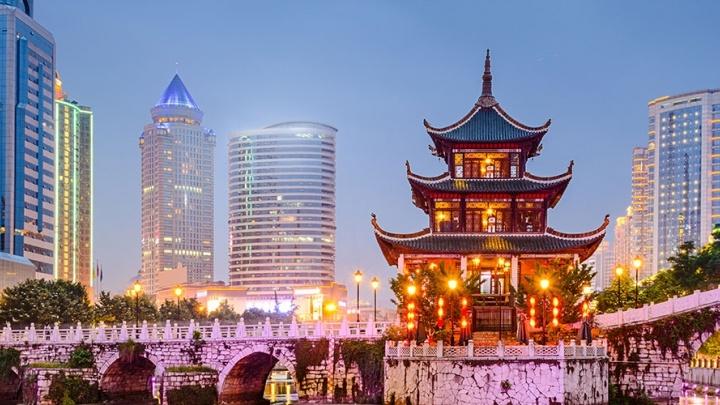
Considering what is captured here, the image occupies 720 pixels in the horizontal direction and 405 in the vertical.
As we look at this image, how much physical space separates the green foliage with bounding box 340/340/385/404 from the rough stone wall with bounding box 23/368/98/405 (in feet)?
55.7

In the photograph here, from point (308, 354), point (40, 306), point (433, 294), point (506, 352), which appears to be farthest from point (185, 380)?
point (40, 306)

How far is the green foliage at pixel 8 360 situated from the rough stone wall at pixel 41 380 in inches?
115

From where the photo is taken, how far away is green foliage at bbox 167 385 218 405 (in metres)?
55.5

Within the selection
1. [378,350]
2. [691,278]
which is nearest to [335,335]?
[378,350]

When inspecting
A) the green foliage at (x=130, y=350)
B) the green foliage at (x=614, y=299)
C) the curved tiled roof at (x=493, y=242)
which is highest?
the curved tiled roof at (x=493, y=242)

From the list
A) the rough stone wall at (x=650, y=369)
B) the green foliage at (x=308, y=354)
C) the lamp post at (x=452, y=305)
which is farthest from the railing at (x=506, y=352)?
the green foliage at (x=308, y=354)

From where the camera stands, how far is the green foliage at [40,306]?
262ft

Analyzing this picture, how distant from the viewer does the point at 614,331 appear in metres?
53.8

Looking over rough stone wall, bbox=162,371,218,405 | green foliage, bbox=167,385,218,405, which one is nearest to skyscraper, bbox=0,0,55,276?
rough stone wall, bbox=162,371,218,405

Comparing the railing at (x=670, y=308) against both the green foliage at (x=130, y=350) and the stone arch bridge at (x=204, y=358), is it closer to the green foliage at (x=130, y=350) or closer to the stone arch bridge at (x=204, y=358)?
the stone arch bridge at (x=204, y=358)

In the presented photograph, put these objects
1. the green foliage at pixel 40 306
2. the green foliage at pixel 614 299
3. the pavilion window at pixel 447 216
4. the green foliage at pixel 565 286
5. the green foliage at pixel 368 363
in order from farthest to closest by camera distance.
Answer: the green foliage at pixel 40 306, the green foliage at pixel 614 299, the pavilion window at pixel 447 216, the green foliage at pixel 368 363, the green foliage at pixel 565 286

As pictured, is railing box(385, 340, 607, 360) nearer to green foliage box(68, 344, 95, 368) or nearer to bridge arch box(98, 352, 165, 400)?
bridge arch box(98, 352, 165, 400)

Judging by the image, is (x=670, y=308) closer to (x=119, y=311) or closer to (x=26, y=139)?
(x=119, y=311)

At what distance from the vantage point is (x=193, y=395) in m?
56.1
